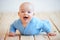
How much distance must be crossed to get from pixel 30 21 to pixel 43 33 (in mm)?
150

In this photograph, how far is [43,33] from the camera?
48.2 inches

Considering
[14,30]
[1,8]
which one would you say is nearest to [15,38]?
[14,30]

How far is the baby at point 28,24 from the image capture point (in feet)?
3.67

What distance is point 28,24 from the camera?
1138 mm

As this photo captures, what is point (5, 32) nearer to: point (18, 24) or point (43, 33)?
point (18, 24)

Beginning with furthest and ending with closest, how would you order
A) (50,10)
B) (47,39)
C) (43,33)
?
(50,10) → (43,33) → (47,39)

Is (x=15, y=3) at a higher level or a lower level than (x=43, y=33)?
higher

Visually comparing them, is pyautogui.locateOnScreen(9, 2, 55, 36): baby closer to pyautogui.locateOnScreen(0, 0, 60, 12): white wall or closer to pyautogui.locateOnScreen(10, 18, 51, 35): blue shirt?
pyautogui.locateOnScreen(10, 18, 51, 35): blue shirt

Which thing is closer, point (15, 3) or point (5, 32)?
point (5, 32)

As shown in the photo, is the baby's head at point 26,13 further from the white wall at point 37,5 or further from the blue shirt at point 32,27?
the white wall at point 37,5

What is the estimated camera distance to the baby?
1.12m

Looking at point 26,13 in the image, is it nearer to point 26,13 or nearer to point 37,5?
point 26,13

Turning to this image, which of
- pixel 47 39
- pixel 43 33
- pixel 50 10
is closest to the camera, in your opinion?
pixel 47 39

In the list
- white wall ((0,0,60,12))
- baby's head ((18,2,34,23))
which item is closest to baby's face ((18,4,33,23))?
baby's head ((18,2,34,23))
